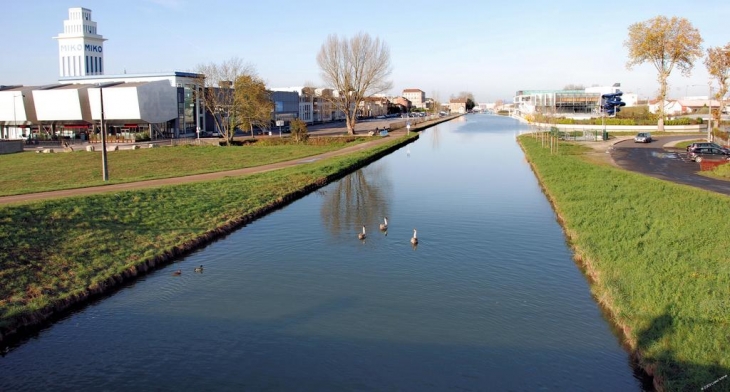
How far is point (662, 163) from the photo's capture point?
1468 inches

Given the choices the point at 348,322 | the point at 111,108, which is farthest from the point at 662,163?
the point at 111,108

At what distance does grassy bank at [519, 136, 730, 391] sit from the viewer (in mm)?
9844

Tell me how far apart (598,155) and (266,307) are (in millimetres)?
35474

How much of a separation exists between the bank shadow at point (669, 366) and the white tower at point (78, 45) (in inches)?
4069

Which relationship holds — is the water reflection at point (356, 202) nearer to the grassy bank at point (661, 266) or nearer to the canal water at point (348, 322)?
the canal water at point (348, 322)

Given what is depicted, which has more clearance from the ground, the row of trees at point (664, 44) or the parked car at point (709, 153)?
the row of trees at point (664, 44)

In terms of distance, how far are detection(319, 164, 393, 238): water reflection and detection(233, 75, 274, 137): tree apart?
91.1 feet

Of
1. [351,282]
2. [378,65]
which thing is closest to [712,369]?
[351,282]

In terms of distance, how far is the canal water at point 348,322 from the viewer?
10.3m

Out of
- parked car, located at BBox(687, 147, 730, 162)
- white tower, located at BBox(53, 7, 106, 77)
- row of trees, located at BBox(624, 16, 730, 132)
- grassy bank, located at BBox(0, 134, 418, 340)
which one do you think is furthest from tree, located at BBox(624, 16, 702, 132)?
white tower, located at BBox(53, 7, 106, 77)

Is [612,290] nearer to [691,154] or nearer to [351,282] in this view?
[351,282]

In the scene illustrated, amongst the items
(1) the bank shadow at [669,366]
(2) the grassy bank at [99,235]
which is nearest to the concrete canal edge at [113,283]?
(2) the grassy bank at [99,235]

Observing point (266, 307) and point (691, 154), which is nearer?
point (266, 307)

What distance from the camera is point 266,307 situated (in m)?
13.6
